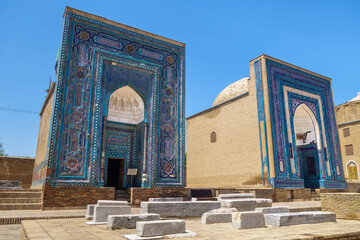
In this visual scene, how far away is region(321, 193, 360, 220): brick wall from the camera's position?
243 inches

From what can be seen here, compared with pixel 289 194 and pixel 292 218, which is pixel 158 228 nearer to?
pixel 292 218

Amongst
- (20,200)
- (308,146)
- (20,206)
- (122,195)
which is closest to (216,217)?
(20,206)

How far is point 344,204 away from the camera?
21.0 feet

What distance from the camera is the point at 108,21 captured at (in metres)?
11.5

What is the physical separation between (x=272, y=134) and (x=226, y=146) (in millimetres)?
3443

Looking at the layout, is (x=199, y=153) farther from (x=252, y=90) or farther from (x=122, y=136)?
(x=122, y=136)

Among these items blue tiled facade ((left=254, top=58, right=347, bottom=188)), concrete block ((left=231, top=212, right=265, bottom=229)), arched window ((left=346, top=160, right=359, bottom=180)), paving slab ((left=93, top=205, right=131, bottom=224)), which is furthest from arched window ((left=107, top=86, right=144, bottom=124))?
arched window ((left=346, top=160, right=359, bottom=180))

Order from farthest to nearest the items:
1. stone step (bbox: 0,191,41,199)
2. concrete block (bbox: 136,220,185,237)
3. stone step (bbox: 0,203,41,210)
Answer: stone step (bbox: 0,191,41,199), stone step (bbox: 0,203,41,210), concrete block (bbox: 136,220,185,237)

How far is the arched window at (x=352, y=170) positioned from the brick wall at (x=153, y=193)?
60.3ft

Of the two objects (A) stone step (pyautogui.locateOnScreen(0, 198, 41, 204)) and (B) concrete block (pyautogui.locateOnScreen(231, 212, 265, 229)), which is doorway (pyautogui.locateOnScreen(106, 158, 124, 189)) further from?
(B) concrete block (pyautogui.locateOnScreen(231, 212, 265, 229))

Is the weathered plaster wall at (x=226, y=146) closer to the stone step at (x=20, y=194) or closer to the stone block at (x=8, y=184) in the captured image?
the stone step at (x=20, y=194)

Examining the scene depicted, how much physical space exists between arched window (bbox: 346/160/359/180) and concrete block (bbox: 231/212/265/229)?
22.9m

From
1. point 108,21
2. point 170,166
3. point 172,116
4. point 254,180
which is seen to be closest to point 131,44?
point 108,21

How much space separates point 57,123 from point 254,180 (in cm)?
958
